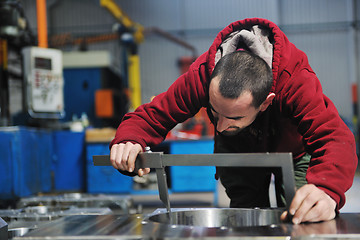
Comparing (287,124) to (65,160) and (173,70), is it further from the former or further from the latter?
(173,70)

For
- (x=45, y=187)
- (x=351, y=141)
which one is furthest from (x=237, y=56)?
(x=45, y=187)

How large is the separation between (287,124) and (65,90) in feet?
16.8

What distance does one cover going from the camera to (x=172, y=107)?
3.76ft

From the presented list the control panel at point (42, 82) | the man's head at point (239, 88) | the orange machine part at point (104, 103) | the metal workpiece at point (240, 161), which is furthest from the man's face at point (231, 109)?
the orange machine part at point (104, 103)

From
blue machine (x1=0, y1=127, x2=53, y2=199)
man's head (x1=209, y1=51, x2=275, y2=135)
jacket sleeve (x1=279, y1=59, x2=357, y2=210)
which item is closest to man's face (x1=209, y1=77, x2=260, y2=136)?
man's head (x1=209, y1=51, x2=275, y2=135)

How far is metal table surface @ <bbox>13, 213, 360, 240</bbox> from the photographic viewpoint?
60cm

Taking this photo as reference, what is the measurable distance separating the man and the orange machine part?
4.28 meters

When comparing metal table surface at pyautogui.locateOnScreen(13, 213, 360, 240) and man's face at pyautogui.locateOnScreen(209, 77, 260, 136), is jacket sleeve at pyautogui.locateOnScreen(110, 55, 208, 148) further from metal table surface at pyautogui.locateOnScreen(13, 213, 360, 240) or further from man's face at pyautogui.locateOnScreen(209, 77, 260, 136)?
metal table surface at pyautogui.locateOnScreen(13, 213, 360, 240)

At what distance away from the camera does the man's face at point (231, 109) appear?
0.92m

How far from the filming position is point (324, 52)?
808 centimetres

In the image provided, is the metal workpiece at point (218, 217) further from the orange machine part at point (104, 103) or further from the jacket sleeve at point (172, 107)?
the orange machine part at point (104, 103)

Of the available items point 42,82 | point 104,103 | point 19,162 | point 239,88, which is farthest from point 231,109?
point 104,103

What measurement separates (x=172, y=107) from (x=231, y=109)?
0.25 metres

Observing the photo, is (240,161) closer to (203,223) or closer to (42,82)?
(203,223)
